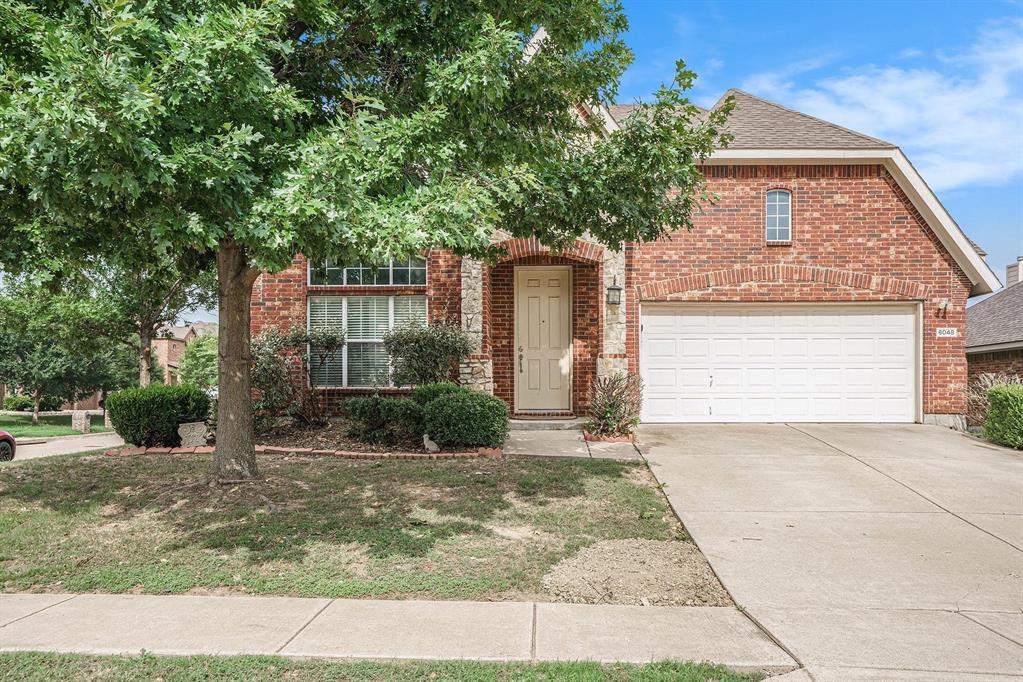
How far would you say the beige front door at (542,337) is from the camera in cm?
1250

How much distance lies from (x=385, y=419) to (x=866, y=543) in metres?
6.63

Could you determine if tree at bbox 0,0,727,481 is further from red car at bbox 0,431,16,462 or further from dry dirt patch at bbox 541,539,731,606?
red car at bbox 0,431,16,462

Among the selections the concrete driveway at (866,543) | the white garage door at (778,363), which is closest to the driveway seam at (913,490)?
the concrete driveway at (866,543)

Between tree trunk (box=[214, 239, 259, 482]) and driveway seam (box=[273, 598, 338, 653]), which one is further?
tree trunk (box=[214, 239, 259, 482])

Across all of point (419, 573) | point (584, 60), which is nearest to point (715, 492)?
point (419, 573)

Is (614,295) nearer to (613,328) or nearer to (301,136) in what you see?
(613,328)

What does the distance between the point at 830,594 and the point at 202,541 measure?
5.11 meters

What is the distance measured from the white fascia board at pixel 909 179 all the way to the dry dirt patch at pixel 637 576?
28.2ft

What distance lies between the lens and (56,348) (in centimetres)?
2653

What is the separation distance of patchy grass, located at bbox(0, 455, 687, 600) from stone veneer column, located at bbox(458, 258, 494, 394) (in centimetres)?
290

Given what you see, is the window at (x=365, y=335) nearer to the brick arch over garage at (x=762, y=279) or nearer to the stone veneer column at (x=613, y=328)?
the stone veneer column at (x=613, y=328)

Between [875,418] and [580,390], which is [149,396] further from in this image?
[875,418]

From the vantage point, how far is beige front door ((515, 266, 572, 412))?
12500 millimetres

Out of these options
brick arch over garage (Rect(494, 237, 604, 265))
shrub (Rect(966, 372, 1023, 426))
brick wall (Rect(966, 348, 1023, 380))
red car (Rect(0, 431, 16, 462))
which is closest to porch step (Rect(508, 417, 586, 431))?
brick arch over garage (Rect(494, 237, 604, 265))
